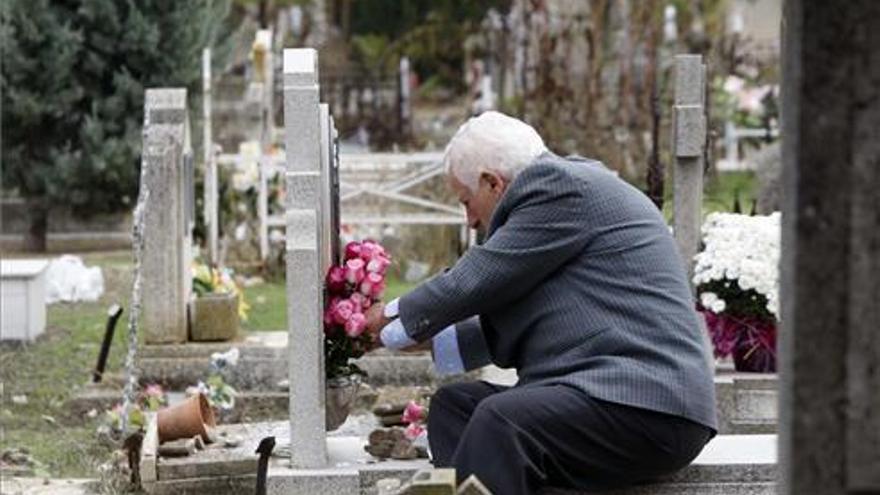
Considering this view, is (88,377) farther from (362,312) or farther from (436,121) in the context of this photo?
(436,121)

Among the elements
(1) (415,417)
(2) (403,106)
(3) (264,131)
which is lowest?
(2) (403,106)

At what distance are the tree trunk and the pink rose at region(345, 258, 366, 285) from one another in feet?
36.2

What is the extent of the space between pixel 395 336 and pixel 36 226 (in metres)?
11.8

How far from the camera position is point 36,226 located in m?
17.7

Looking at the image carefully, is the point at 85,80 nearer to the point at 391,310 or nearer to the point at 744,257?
the point at 744,257

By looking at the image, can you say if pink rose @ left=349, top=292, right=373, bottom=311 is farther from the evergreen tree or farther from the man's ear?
the evergreen tree

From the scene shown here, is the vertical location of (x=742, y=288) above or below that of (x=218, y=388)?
above

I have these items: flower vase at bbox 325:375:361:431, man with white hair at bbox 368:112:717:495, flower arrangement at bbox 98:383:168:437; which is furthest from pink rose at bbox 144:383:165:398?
man with white hair at bbox 368:112:717:495

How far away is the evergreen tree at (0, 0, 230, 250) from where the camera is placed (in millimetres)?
16953

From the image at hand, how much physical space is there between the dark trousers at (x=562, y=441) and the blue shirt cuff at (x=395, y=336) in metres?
0.39

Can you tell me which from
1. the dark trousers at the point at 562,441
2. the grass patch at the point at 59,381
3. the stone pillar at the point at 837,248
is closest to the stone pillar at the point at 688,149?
the grass patch at the point at 59,381

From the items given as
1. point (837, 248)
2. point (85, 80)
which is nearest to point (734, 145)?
point (85, 80)

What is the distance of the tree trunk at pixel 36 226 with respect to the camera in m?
17.6

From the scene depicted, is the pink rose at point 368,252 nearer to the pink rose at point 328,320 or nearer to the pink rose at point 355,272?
the pink rose at point 355,272
